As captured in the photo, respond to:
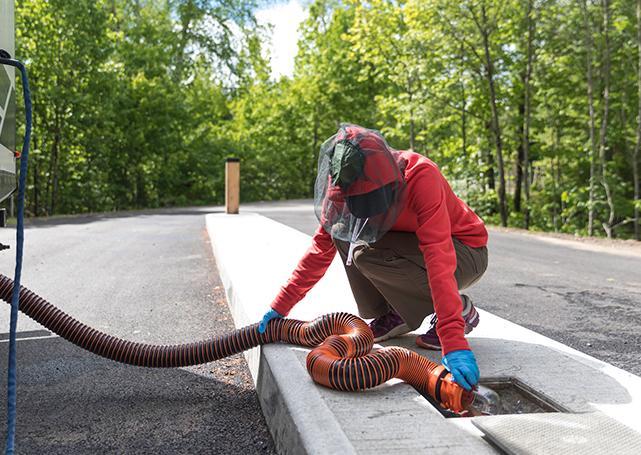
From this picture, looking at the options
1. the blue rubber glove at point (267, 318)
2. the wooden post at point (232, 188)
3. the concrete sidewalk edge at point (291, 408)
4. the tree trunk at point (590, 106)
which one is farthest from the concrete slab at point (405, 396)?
the tree trunk at point (590, 106)

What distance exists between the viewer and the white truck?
10.3 feet

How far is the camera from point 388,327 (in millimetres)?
3584

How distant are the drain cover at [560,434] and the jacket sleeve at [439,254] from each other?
44 centimetres

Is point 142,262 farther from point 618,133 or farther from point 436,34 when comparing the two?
point 618,133

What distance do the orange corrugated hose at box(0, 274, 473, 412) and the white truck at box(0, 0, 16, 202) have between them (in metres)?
0.54

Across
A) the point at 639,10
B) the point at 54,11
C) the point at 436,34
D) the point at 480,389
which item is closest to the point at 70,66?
the point at 54,11

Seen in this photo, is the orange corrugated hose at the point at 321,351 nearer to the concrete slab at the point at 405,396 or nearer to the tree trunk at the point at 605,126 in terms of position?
the concrete slab at the point at 405,396

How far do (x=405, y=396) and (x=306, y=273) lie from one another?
956 mm

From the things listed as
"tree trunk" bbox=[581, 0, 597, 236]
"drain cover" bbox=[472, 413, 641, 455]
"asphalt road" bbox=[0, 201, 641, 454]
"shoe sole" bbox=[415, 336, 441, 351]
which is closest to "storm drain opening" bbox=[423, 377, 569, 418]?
"drain cover" bbox=[472, 413, 641, 455]

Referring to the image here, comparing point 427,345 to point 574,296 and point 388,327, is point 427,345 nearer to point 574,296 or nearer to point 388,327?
point 388,327

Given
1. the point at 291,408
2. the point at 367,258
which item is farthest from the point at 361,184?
the point at 291,408

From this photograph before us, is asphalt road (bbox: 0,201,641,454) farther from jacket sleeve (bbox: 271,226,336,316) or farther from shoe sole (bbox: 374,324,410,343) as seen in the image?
shoe sole (bbox: 374,324,410,343)

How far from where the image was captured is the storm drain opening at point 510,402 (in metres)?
2.67

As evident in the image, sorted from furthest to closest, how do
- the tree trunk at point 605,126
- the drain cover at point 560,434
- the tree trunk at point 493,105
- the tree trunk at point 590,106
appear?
1. the tree trunk at point 493,105
2. the tree trunk at point 590,106
3. the tree trunk at point 605,126
4. the drain cover at point 560,434
